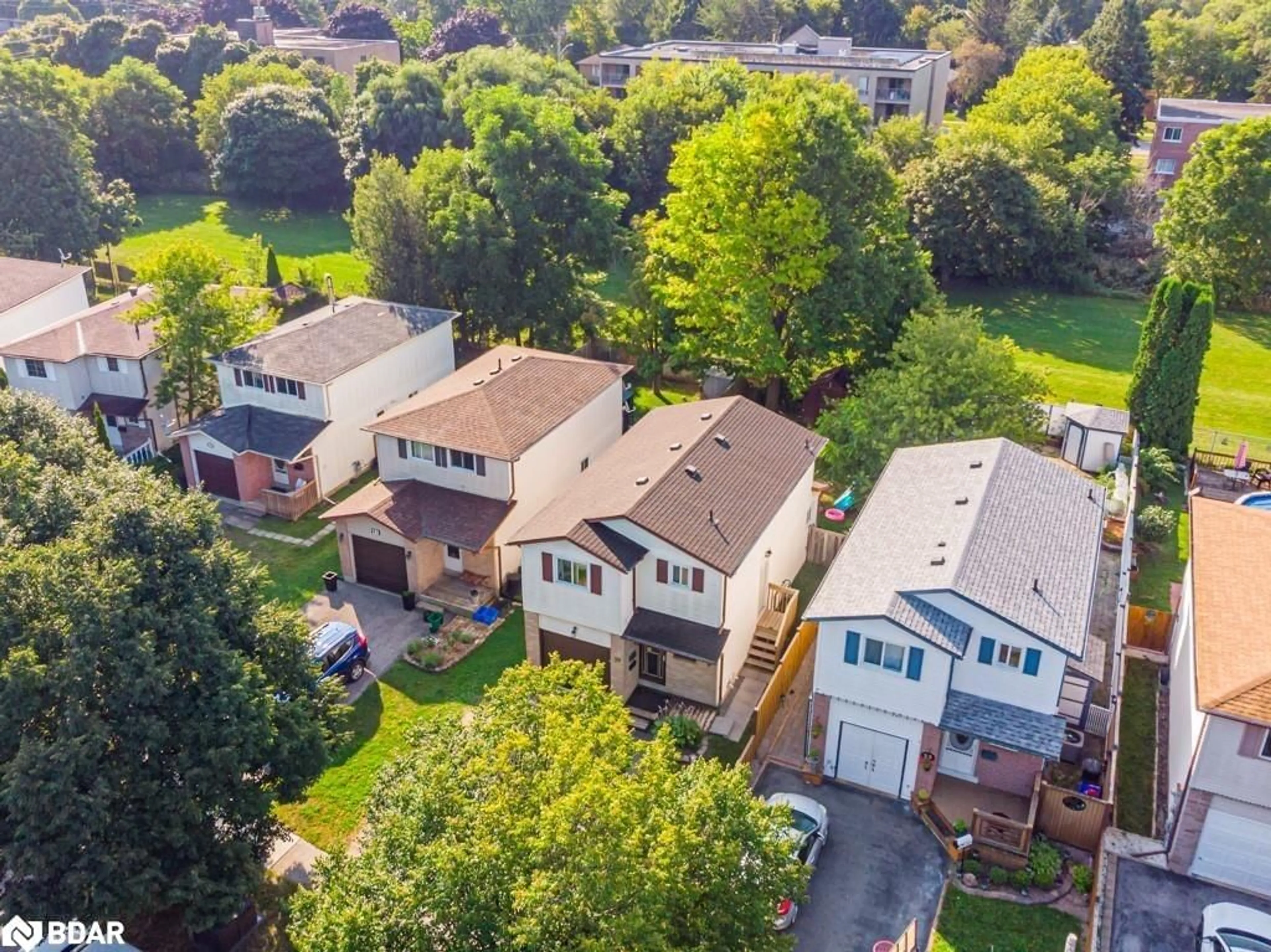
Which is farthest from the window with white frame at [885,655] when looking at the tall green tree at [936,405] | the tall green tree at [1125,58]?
the tall green tree at [1125,58]

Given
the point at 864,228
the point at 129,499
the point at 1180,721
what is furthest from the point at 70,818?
the point at 864,228

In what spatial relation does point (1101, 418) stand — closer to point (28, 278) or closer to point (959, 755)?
point (959, 755)

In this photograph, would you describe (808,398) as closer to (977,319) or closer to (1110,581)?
(977,319)

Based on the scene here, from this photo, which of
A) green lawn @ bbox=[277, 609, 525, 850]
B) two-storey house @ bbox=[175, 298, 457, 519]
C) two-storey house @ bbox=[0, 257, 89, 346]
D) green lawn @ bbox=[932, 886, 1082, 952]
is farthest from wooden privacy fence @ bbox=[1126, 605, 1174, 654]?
two-storey house @ bbox=[0, 257, 89, 346]

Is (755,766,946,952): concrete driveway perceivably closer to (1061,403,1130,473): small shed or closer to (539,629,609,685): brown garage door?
(539,629,609,685): brown garage door

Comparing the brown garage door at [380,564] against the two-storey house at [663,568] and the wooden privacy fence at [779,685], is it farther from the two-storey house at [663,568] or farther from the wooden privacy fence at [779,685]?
the wooden privacy fence at [779,685]

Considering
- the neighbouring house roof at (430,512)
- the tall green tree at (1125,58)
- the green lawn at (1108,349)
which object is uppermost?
the tall green tree at (1125,58)
